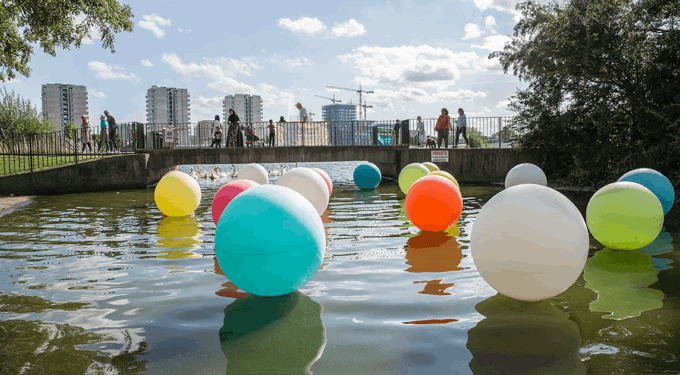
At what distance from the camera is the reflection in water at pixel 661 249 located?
666cm

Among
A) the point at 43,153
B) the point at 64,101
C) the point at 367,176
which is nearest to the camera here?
the point at 367,176

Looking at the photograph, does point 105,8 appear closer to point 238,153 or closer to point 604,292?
point 238,153

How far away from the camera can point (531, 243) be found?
4457mm

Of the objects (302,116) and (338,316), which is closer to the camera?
(338,316)

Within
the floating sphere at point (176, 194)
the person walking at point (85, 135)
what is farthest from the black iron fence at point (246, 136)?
the floating sphere at point (176, 194)

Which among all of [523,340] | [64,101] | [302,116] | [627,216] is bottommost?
[523,340]

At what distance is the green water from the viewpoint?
3.70 metres

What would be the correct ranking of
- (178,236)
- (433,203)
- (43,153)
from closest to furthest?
(433,203)
(178,236)
(43,153)

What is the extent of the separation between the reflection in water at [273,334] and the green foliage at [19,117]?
4211 cm

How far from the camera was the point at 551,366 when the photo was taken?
358 cm

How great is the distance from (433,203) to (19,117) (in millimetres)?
44366

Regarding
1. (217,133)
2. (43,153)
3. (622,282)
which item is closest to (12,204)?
(43,153)

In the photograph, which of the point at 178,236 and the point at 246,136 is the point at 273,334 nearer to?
the point at 178,236

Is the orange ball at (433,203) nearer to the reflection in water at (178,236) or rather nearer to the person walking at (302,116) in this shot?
the reflection in water at (178,236)
